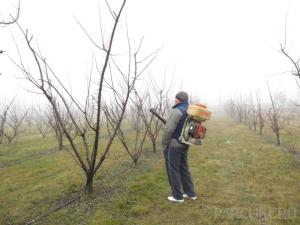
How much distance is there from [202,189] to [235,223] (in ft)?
5.54

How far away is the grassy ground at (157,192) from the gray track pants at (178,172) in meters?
0.24

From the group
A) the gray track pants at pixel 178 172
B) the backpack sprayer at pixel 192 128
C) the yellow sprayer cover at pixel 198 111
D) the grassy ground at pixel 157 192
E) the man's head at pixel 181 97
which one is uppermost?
the man's head at pixel 181 97

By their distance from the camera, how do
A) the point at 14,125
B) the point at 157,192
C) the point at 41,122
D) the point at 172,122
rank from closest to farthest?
1. the point at 172,122
2. the point at 157,192
3. the point at 14,125
4. the point at 41,122

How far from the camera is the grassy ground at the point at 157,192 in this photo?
4.68m

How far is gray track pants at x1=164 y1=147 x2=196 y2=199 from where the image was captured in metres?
5.05

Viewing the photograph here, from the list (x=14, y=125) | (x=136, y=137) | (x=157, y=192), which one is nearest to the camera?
(x=157, y=192)

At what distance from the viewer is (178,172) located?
506cm

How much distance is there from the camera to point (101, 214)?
4.88 metres

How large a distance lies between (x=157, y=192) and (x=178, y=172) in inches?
43.1

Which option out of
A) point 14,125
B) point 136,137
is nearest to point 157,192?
point 136,137

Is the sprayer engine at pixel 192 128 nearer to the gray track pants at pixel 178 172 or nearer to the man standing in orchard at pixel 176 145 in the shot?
the man standing in orchard at pixel 176 145

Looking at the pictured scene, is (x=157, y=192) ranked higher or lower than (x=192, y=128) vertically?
lower

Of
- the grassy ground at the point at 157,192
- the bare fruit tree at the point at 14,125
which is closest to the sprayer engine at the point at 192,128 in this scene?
the grassy ground at the point at 157,192

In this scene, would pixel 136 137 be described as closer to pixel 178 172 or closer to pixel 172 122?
pixel 178 172
